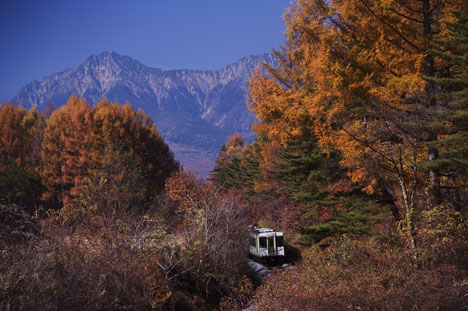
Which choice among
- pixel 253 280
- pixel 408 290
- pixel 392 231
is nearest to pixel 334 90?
pixel 392 231

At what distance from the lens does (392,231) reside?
12562mm

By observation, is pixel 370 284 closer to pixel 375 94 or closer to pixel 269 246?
pixel 375 94

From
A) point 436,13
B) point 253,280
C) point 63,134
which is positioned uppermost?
point 63,134

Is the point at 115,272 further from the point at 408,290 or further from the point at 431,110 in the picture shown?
the point at 431,110

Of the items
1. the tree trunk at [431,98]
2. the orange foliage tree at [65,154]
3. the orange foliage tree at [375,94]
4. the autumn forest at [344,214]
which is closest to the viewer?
the autumn forest at [344,214]

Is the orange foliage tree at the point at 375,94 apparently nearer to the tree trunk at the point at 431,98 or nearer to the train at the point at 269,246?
the tree trunk at the point at 431,98

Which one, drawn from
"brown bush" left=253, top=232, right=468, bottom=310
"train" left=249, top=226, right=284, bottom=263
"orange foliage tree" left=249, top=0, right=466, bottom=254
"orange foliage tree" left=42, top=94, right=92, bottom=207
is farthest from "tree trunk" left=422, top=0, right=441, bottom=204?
"orange foliage tree" left=42, top=94, right=92, bottom=207

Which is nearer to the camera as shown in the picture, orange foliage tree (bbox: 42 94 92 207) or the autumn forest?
the autumn forest

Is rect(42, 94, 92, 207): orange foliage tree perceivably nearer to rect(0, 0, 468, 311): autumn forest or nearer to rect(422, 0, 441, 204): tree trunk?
rect(0, 0, 468, 311): autumn forest

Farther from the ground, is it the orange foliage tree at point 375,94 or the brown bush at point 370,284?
the orange foliage tree at point 375,94

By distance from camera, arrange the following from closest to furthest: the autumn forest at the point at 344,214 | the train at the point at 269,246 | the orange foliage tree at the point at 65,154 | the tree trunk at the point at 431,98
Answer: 1. the autumn forest at the point at 344,214
2. the tree trunk at the point at 431,98
3. the train at the point at 269,246
4. the orange foliage tree at the point at 65,154

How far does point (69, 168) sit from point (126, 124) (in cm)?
750

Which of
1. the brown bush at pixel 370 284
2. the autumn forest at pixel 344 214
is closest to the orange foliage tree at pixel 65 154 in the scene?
the autumn forest at pixel 344 214

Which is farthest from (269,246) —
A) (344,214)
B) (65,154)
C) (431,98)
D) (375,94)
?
(65,154)
